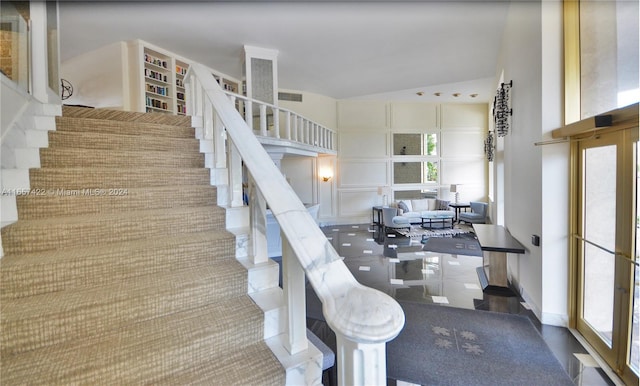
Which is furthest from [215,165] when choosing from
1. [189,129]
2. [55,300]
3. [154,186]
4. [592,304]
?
[592,304]

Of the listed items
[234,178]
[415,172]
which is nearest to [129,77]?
[234,178]

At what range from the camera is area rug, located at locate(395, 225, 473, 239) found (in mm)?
7074

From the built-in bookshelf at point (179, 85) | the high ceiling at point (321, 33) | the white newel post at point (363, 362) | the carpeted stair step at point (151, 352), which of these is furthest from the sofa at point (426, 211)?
the white newel post at point (363, 362)

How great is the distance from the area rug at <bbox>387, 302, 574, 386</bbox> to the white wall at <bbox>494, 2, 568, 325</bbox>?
424 mm

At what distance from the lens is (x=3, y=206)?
151 centimetres

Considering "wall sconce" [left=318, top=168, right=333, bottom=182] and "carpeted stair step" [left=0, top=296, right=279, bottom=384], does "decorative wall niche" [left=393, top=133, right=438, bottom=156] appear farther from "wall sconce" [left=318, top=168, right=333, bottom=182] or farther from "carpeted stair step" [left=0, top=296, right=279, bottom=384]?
"carpeted stair step" [left=0, top=296, right=279, bottom=384]

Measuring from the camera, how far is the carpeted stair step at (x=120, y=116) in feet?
8.04

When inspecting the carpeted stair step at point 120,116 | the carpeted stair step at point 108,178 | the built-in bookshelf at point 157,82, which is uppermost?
the built-in bookshelf at point 157,82

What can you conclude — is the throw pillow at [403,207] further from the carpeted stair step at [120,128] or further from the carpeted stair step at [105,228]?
the carpeted stair step at [105,228]

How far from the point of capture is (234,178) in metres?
1.92

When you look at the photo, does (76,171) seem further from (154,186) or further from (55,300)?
(55,300)

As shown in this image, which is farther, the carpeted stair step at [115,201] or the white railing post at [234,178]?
the white railing post at [234,178]

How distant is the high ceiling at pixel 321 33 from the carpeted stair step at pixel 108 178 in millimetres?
3321

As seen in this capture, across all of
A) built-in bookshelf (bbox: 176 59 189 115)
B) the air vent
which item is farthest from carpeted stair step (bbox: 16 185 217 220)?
the air vent
